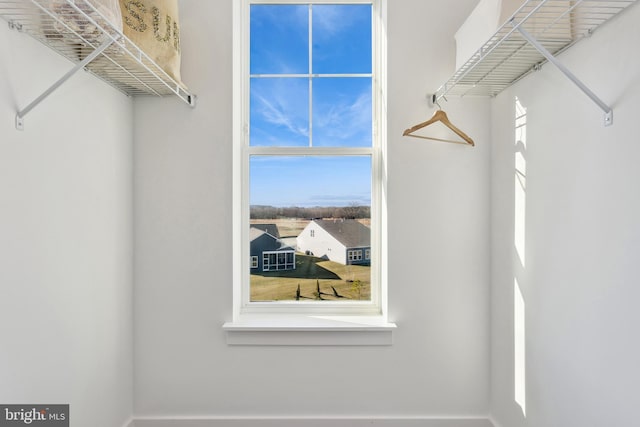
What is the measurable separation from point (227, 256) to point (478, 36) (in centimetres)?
Result: 148

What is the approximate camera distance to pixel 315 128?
2186 mm

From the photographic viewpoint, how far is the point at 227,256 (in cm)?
197

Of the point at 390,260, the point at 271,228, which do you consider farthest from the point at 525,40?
the point at 271,228

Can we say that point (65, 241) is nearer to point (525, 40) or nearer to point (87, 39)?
point (87, 39)

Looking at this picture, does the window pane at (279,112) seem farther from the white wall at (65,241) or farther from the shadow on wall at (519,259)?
the shadow on wall at (519,259)

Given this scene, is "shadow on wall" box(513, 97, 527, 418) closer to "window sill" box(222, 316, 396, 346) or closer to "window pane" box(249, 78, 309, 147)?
"window sill" box(222, 316, 396, 346)

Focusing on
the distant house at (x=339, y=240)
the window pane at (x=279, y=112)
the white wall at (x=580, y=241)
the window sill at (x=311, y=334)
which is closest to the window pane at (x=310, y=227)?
the distant house at (x=339, y=240)

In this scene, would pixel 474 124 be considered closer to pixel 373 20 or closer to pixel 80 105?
pixel 373 20

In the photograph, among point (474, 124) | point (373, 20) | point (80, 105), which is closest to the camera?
point (80, 105)

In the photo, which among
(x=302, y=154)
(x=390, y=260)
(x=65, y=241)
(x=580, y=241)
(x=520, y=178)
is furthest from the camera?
(x=302, y=154)

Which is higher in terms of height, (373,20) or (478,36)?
(373,20)

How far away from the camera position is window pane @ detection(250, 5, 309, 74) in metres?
2.18

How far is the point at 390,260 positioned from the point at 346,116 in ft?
2.74

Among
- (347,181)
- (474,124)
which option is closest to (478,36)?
(474,124)
